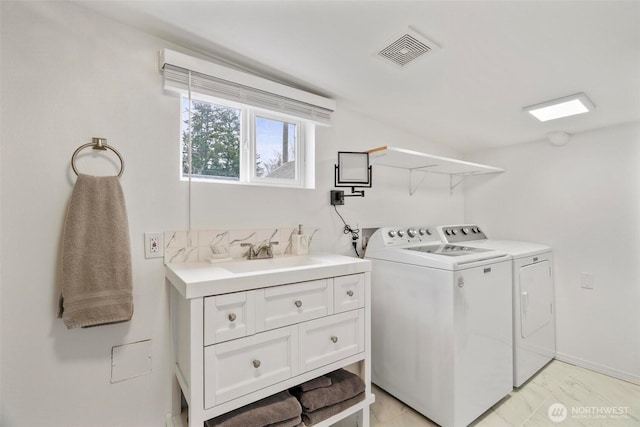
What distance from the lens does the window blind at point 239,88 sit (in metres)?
1.42

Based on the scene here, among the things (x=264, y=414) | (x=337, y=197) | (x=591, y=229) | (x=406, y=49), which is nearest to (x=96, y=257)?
(x=264, y=414)

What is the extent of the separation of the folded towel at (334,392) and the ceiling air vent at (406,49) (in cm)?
175

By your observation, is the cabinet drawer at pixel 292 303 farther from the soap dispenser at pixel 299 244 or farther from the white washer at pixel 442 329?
the white washer at pixel 442 329

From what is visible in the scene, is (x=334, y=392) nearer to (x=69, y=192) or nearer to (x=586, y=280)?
(x=69, y=192)

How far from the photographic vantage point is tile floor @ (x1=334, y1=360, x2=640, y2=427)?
172cm

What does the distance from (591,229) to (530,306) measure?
0.90m

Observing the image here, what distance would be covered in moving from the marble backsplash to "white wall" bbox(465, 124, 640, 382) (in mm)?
2395

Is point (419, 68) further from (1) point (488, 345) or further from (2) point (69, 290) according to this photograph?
(2) point (69, 290)

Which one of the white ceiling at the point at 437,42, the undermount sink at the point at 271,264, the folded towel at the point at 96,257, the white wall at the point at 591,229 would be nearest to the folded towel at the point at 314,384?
the undermount sink at the point at 271,264

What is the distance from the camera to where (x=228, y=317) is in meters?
1.14

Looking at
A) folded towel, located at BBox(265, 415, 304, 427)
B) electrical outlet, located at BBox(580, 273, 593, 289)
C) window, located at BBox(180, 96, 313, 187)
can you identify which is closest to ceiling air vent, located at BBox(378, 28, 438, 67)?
window, located at BBox(180, 96, 313, 187)

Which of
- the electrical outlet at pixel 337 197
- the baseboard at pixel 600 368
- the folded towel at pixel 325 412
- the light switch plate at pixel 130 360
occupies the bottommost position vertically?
the baseboard at pixel 600 368

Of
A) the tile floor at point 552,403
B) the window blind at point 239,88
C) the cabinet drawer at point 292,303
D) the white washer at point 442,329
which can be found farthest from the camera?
the tile floor at point 552,403

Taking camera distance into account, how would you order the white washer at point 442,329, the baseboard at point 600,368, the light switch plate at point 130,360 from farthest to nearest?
the baseboard at point 600,368 → the white washer at point 442,329 → the light switch plate at point 130,360
